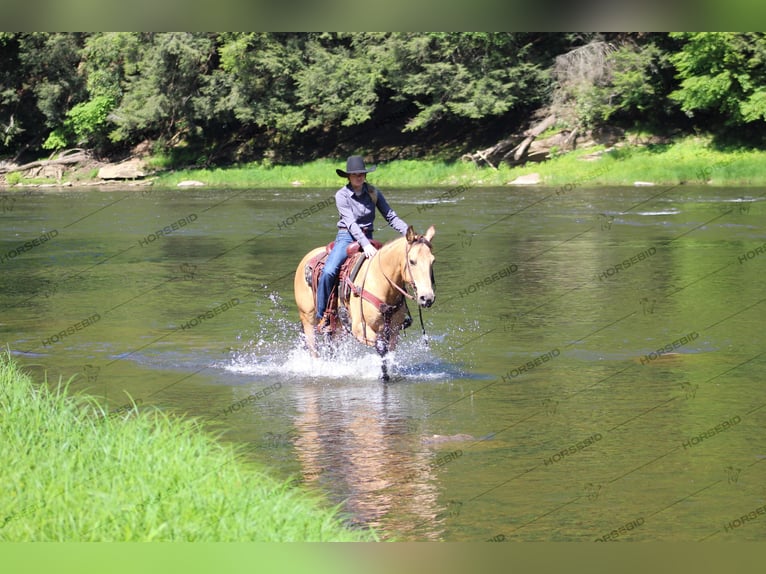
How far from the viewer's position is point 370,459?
9.24 metres

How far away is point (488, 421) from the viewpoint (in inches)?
418

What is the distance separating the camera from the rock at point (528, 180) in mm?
49562

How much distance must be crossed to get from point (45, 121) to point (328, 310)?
2451 inches

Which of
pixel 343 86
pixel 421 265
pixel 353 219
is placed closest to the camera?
pixel 421 265

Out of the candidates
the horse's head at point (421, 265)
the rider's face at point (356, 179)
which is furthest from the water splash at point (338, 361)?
the rider's face at point (356, 179)

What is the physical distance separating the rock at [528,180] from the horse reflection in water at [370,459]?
125ft

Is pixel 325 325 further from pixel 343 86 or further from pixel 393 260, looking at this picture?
pixel 343 86

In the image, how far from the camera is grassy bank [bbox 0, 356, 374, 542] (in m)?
6.34

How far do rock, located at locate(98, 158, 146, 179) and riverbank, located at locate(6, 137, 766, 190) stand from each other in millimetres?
536

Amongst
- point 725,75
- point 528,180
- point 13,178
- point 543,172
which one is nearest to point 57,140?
point 13,178

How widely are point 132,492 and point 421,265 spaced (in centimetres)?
516

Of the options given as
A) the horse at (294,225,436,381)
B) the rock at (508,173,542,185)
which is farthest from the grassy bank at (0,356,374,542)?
the rock at (508,173,542,185)

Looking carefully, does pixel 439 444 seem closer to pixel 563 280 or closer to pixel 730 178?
pixel 563 280

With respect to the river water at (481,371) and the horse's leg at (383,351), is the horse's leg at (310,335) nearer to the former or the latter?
the river water at (481,371)
